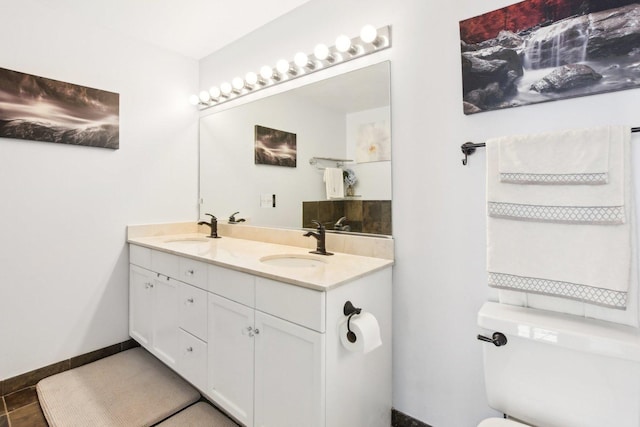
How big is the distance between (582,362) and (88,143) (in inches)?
104

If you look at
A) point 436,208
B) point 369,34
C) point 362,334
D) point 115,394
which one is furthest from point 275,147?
point 115,394

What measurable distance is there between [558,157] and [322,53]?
47.9 inches

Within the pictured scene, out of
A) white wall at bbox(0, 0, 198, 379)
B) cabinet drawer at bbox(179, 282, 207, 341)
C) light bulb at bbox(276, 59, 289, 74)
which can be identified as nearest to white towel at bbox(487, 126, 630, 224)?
light bulb at bbox(276, 59, 289, 74)

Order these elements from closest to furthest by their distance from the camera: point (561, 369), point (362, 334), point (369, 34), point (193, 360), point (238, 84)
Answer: point (561, 369) < point (362, 334) < point (369, 34) < point (193, 360) < point (238, 84)

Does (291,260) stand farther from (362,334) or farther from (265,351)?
(362,334)

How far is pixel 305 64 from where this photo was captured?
180 cm

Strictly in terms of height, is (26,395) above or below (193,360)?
below

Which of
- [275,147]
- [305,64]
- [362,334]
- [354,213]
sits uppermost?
[305,64]

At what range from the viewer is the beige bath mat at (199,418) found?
153cm

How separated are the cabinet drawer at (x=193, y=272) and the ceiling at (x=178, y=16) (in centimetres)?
149

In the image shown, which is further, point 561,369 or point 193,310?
point 193,310

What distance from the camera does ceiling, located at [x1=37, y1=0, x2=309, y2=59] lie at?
1837mm

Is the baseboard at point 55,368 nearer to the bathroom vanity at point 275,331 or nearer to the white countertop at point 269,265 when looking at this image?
the bathroom vanity at point 275,331

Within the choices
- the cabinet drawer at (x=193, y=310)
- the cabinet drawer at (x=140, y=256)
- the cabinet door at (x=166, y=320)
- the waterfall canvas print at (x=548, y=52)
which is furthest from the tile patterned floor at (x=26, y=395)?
the waterfall canvas print at (x=548, y=52)
